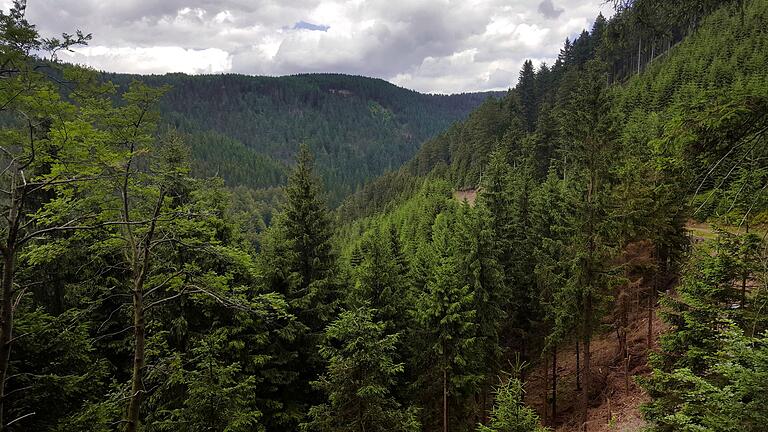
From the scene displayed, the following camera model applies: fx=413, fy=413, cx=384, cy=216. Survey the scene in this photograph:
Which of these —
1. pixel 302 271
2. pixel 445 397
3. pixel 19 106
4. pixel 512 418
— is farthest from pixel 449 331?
pixel 19 106

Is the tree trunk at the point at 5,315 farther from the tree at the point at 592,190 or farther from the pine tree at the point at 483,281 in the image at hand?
the tree at the point at 592,190

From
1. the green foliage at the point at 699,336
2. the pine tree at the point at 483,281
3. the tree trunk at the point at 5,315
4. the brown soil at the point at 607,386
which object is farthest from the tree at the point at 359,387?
the brown soil at the point at 607,386

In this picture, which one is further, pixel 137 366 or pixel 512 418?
pixel 512 418

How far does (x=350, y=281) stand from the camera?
18.1 metres

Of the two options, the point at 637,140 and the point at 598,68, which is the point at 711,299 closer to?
the point at 598,68

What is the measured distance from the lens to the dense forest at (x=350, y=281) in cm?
594

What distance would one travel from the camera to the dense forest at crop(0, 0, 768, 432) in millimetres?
5941

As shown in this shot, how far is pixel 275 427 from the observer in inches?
546

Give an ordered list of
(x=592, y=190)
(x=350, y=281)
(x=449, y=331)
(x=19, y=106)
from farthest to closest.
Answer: (x=350, y=281) < (x=449, y=331) < (x=592, y=190) < (x=19, y=106)

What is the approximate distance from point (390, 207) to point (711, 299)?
71525 mm

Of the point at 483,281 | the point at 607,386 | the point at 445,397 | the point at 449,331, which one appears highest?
the point at 483,281

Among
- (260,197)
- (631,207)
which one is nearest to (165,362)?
(631,207)

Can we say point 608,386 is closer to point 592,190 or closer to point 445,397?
point 445,397

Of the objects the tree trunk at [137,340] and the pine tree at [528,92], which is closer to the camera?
the tree trunk at [137,340]
